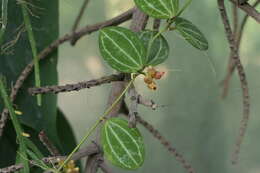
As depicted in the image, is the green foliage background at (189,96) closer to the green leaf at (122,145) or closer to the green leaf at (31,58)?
the green leaf at (31,58)

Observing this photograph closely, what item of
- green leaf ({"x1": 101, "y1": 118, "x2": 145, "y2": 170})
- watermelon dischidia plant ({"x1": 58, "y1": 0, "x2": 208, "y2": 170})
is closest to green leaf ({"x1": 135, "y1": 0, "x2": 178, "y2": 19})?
watermelon dischidia plant ({"x1": 58, "y1": 0, "x2": 208, "y2": 170})

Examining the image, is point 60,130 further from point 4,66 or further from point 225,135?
point 225,135

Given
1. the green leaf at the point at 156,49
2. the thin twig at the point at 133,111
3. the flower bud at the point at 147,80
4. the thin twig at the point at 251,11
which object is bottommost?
the thin twig at the point at 133,111

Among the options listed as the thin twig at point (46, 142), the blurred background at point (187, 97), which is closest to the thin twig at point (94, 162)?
the thin twig at point (46, 142)

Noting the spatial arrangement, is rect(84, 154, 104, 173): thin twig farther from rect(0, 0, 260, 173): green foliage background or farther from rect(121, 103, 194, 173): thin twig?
rect(0, 0, 260, 173): green foliage background

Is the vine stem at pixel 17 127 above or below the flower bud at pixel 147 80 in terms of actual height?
below

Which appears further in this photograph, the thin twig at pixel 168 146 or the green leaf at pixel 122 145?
the thin twig at pixel 168 146

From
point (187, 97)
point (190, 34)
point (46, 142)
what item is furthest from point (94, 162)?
point (187, 97)

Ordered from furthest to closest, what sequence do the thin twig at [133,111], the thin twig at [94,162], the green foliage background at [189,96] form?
the green foliage background at [189,96], the thin twig at [94,162], the thin twig at [133,111]
